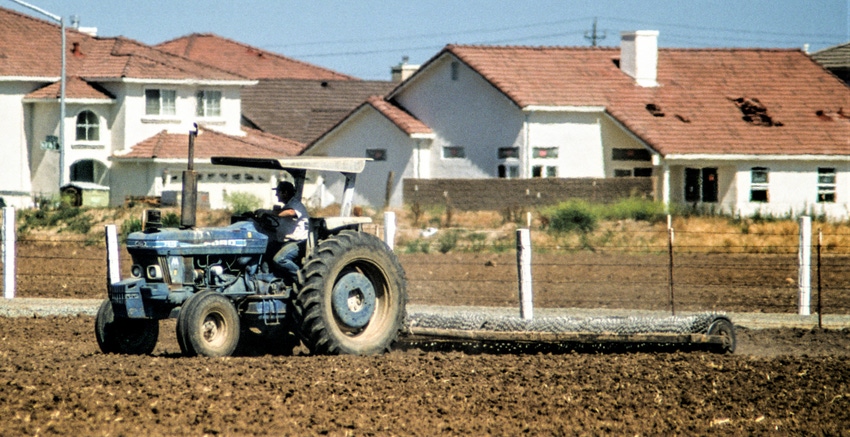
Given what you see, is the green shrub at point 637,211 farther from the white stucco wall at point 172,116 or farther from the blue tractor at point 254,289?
the blue tractor at point 254,289

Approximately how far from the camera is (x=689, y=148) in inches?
1453

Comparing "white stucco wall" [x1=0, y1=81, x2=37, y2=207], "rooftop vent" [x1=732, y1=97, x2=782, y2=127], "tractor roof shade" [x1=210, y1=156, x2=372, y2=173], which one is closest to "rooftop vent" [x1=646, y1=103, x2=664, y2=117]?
"rooftop vent" [x1=732, y1=97, x2=782, y2=127]

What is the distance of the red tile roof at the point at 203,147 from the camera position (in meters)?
43.9

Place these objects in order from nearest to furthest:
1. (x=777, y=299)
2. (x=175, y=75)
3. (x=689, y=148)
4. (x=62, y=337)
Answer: (x=62, y=337), (x=777, y=299), (x=689, y=148), (x=175, y=75)

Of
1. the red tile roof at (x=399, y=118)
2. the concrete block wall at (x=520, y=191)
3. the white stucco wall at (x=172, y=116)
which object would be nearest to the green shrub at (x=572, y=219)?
the concrete block wall at (x=520, y=191)

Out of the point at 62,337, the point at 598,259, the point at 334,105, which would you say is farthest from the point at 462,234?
the point at 334,105

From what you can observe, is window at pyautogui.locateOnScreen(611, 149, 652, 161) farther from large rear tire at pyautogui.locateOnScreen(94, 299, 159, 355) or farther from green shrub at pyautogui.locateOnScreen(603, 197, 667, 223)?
large rear tire at pyautogui.locateOnScreen(94, 299, 159, 355)

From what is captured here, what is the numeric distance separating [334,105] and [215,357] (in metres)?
47.6

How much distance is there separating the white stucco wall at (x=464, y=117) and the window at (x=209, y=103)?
8480 mm

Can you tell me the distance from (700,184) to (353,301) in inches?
1099

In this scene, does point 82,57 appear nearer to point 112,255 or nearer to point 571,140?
point 571,140

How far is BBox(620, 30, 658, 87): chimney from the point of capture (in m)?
41.1

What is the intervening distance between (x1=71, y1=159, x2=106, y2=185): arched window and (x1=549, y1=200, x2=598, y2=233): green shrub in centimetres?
2216

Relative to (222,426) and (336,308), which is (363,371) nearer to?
(336,308)
